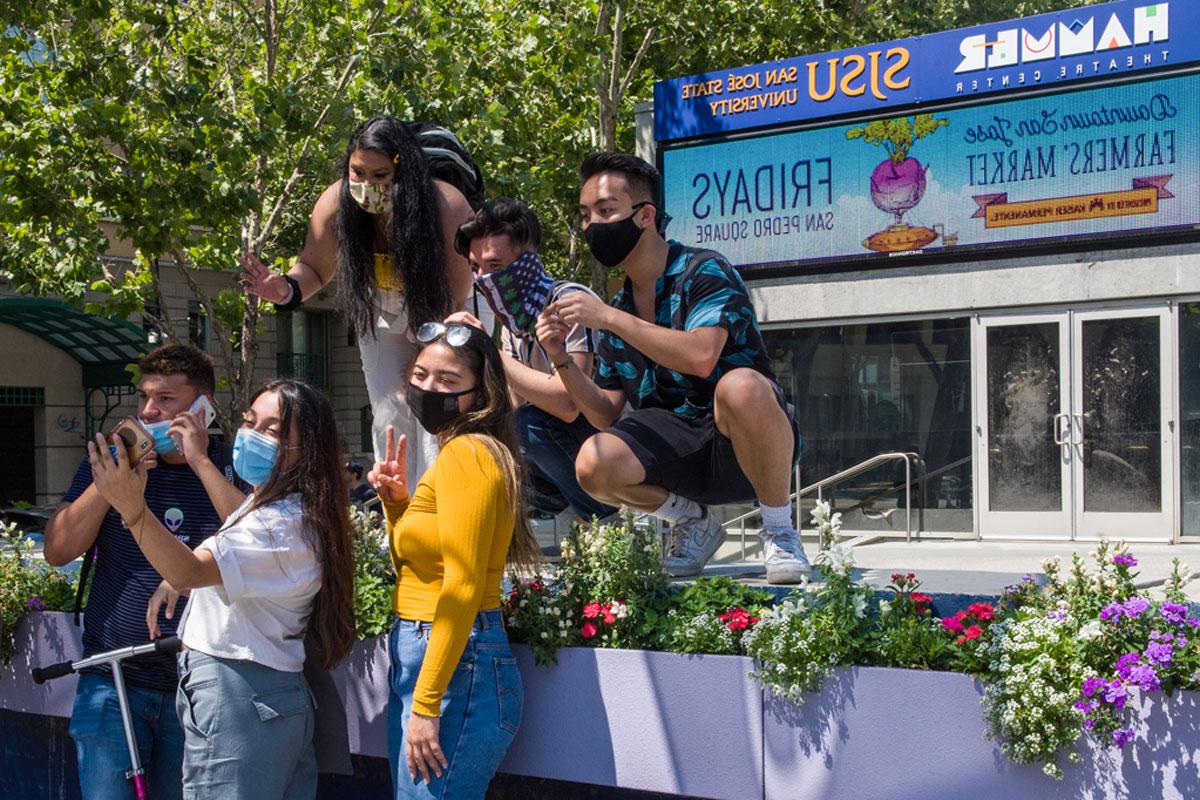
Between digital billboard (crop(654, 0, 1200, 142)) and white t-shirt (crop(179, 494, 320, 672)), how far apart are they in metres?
10.7

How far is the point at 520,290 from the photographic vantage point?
4.49 metres

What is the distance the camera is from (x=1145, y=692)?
9.99 feet

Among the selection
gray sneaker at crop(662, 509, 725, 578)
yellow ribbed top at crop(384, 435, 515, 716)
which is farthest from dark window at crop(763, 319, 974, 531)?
yellow ribbed top at crop(384, 435, 515, 716)

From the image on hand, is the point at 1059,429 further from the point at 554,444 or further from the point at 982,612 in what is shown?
the point at 982,612

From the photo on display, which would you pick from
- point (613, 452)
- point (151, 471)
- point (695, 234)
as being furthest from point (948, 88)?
point (151, 471)

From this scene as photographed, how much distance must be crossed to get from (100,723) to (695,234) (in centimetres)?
1121

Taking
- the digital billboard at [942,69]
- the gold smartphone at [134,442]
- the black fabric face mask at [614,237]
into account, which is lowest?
the gold smartphone at [134,442]

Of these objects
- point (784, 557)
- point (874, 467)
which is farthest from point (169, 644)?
point (874, 467)

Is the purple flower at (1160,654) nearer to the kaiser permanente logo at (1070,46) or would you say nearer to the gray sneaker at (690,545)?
the gray sneaker at (690,545)

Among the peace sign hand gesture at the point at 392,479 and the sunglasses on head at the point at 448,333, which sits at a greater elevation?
the sunglasses on head at the point at 448,333

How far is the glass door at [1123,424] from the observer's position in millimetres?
12875

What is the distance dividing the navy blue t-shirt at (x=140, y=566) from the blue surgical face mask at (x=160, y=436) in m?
0.28

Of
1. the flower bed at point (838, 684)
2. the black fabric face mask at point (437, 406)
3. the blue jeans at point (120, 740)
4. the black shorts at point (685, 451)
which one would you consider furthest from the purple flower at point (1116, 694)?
the blue jeans at point (120, 740)

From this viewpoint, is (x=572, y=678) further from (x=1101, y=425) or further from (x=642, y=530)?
(x=1101, y=425)
